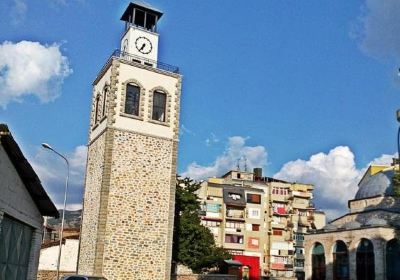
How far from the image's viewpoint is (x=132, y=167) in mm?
31688

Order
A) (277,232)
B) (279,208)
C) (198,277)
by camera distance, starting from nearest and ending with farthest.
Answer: (198,277), (277,232), (279,208)

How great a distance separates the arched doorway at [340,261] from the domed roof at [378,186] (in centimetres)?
826

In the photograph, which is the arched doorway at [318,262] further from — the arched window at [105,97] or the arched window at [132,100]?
the arched window at [105,97]

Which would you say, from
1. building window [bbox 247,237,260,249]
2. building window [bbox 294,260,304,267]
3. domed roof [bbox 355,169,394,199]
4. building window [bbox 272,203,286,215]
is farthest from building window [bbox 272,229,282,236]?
domed roof [bbox 355,169,394,199]

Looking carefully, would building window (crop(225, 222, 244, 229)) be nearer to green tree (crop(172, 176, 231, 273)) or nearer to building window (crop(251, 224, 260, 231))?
building window (crop(251, 224, 260, 231))

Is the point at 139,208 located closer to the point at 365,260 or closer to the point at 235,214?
the point at 365,260

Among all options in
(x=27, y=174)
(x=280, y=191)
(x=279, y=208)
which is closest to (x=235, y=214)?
(x=279, y=208)

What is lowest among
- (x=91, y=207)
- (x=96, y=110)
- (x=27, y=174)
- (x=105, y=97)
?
(x=27, y=174)

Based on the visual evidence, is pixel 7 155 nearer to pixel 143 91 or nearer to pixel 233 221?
pixel 143 91

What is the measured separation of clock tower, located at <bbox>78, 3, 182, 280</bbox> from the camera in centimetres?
Result: 3038

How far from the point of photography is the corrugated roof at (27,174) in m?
11.2

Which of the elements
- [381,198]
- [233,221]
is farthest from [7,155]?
[233,221]

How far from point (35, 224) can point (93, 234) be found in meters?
16.5

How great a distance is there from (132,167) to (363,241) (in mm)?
25697
